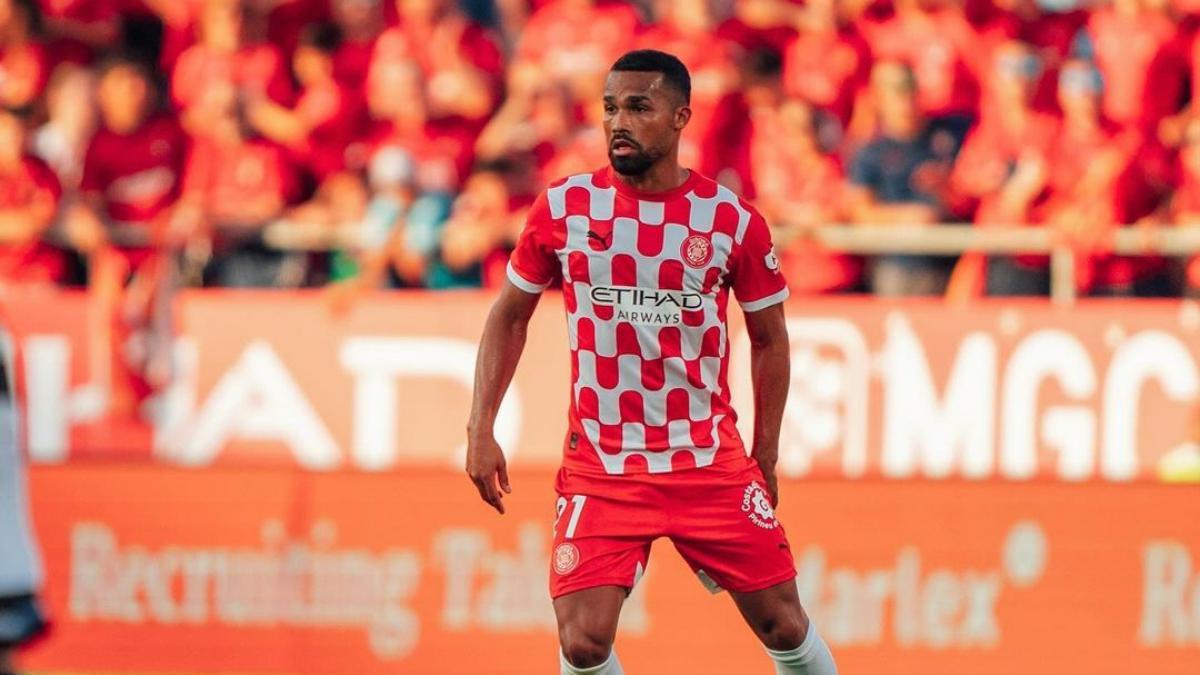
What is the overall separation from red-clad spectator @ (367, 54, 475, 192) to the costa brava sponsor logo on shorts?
4.92 m

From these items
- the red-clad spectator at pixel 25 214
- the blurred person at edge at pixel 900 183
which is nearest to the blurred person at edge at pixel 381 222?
the red-clad spectator at pixel 25 214

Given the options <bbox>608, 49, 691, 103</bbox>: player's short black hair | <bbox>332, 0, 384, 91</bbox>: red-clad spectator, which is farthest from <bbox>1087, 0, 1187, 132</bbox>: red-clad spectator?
<bbox>608, 49, 691, 103</bbox>: player's short black hair

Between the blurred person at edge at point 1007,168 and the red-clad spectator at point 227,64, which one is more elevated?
the red-clad spectator at point 227,64

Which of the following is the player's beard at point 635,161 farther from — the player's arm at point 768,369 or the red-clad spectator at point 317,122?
the red-clad spectator at point 317,122

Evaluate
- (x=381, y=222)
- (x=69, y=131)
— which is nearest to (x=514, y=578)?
(x=381, y=222)

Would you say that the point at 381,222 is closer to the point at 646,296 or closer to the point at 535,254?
the point at 535,254

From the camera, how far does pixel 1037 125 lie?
10547 mm

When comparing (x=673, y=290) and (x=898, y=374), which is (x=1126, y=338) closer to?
(x=898, y=374)

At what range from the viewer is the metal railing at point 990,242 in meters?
10.2

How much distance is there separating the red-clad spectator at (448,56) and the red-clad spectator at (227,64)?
60 centimetres

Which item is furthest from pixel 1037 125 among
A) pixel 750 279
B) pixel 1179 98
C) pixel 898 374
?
pixel 750 279

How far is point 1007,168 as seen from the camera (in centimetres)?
1053

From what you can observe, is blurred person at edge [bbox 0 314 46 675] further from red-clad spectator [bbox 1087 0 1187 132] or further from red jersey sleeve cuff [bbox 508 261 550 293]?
red-clad spectator [bbox 1087 0 1187 132]

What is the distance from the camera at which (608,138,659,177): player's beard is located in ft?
19.4
